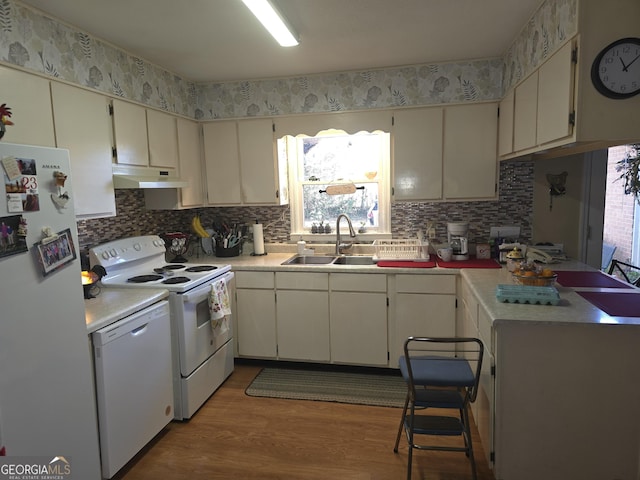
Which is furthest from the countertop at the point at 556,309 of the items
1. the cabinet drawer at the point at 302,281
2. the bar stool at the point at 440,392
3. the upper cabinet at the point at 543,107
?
the cabinet drawer at the point at 302,281

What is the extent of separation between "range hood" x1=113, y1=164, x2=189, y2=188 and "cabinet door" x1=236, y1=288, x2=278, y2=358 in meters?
1.03

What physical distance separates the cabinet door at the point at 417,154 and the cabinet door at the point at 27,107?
2.42 meters

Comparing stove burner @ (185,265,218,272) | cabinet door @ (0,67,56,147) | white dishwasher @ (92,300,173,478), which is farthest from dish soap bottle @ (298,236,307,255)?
cabinet door @ (0,67,56,147)

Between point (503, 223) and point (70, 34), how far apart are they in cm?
342

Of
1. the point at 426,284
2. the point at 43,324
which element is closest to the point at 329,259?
the point at 426,284

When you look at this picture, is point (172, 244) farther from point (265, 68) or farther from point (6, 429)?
point (6, 429)

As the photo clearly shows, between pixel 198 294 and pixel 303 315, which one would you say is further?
pixel 303 315

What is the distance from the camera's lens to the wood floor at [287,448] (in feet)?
7.32

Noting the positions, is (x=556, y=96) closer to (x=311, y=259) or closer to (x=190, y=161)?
(x=311, y=259)

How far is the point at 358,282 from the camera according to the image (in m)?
3.21

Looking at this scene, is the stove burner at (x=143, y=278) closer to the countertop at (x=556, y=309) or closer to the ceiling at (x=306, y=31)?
the ceiling at (x=306, y=31)

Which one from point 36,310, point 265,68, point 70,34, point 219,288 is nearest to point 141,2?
point 70,34

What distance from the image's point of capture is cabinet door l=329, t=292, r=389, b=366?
3.22 meters

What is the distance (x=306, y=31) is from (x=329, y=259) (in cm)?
Answer: 184
